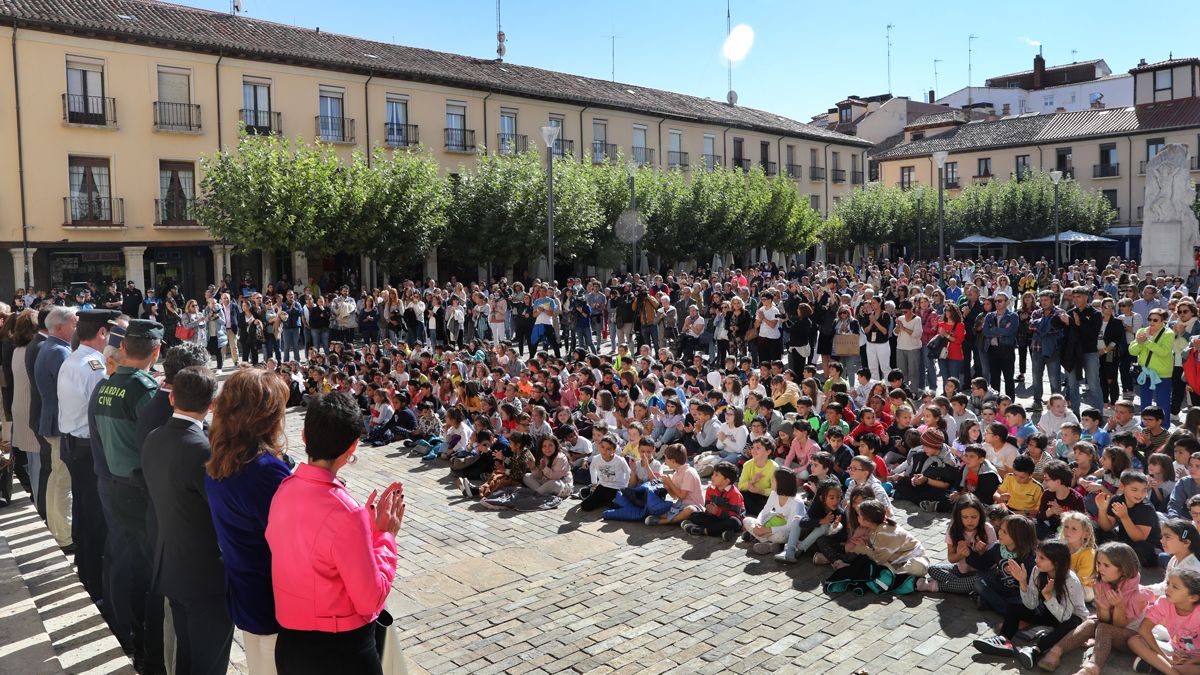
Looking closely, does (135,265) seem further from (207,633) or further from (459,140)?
(207,633)

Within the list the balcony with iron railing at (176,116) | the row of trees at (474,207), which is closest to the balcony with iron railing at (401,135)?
the row of trees at (474,207)

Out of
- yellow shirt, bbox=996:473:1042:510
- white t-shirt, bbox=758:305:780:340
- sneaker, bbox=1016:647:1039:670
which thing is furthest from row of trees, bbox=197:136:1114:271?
sneaker, bbox=1016:647:1039:670

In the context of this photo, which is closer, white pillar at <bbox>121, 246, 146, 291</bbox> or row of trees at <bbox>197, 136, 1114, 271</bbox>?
row of trees at <bbox>197, 136, 1114, 271</bbox>

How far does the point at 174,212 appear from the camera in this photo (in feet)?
97.3

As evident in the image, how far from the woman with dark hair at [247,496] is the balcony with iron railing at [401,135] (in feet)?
105

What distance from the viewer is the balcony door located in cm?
2777

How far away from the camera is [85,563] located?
22.2ft

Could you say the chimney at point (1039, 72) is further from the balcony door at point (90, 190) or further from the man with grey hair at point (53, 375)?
the man with grey hair at point (53, 375)

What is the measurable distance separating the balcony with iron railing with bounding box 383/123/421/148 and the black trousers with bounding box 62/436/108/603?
2915 centimetres

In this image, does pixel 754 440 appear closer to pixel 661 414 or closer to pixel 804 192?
pixel 661 414

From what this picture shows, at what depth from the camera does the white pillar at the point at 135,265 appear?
93.8 feet

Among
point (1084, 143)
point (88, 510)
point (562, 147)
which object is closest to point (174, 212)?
point (562, 147)

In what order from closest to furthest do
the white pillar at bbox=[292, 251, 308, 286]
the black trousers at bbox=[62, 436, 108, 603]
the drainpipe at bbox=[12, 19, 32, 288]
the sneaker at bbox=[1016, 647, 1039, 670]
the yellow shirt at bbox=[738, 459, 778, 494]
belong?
the sneaker at bbox=[1016, 647, 1039, 670] → the black trousers at bbox=[62, 436, 108, 603] → the yellow shirt at bbox=[738, 459, 778, 494] → the drainpipe at bbox=[12, 19, 32, 288] → the white pillar at bbox=[292, 251, 308, 286]

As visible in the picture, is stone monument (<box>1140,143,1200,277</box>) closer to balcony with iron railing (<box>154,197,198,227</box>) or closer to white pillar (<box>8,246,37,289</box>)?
balcony with iron railing (<box>154,197,198,227</box>)
